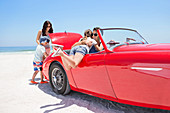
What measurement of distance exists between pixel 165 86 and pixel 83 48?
5.07 feet

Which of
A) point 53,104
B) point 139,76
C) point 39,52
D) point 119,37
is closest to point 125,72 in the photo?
point 139,76

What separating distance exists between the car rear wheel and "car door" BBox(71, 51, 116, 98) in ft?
1.48

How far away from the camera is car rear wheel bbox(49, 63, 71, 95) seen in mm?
3252

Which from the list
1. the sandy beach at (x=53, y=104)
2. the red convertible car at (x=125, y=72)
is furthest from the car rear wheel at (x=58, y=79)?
the sandy beach at (x=53, y=104)

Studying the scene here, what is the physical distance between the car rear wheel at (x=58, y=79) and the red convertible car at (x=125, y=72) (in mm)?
25

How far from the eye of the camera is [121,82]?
2150 mm

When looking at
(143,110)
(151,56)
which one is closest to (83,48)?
(151,56)

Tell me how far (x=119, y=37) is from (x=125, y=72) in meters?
0.97

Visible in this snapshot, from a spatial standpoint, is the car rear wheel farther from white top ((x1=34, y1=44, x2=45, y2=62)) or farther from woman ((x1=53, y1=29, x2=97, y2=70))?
white top ((x1=34, y1=44, x2=45, y2=62))

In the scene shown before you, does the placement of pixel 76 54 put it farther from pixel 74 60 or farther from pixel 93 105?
pixel 93 105

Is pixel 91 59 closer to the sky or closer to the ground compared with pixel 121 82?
closer to the sky

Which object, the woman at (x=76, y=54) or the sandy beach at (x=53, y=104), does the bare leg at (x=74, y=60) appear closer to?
the woman at (x=76, y=54)

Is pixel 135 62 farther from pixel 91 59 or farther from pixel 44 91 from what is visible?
pixel 44 91

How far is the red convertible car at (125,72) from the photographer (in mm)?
1850
